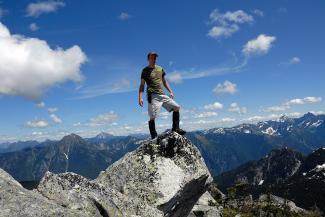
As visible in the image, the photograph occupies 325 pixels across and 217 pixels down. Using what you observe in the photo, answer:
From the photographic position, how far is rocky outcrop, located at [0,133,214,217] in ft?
40.9

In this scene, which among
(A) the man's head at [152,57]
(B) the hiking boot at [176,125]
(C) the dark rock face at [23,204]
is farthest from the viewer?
(B) the hiking boot at [176,125]

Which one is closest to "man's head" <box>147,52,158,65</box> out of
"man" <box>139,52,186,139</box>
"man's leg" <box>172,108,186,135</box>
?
"man" <box>139,52,186,139</box>

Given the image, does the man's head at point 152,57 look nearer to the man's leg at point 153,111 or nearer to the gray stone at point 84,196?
the man's leg at point 153,111

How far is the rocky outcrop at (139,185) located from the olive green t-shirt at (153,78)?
2394mm

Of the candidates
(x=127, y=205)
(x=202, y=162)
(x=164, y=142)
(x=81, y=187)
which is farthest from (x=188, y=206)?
(x=81, y=187)

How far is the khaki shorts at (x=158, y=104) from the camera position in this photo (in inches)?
760

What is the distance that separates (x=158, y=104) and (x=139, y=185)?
14.2 feet

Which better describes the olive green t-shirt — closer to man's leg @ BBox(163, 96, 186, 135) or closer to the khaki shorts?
the khaki shorts

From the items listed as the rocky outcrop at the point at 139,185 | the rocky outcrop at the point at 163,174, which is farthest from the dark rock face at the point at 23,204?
the rocky outcrop at the point at 163,174

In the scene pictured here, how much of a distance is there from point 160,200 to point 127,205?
106 inches

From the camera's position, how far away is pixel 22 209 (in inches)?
393

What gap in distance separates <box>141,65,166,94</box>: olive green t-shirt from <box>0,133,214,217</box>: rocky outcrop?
2.39 meters

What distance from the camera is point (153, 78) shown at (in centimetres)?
1931

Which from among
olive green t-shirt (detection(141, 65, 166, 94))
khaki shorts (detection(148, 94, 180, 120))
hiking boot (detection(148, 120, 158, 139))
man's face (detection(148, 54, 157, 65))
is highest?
man's face (detection(148, 54, 157, 65))
